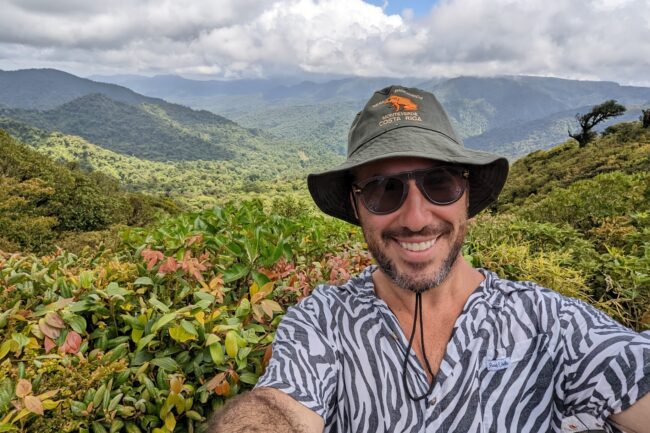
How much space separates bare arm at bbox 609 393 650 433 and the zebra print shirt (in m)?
0.03

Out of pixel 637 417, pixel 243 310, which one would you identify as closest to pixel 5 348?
pixel 243 310

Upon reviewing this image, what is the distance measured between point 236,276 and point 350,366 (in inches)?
36.3

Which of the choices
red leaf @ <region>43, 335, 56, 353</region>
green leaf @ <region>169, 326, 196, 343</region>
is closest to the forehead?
green leaf @ <region>169, 326, 196, 343</region>

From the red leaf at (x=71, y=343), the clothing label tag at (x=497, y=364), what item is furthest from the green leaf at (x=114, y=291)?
the clothing label tag at (x=497, y=364)

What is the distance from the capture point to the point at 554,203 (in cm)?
519

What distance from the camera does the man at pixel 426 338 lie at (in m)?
1.49

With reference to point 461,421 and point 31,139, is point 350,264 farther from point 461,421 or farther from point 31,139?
point 31,139

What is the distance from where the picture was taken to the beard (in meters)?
1.82

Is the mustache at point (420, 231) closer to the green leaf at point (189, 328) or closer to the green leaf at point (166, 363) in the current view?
the green leaf at point (189, 328)

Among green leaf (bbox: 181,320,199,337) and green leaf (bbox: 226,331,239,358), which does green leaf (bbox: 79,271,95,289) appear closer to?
green leaf (bbox: 181,320,199,337)

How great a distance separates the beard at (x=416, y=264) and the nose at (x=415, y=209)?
0.10ft

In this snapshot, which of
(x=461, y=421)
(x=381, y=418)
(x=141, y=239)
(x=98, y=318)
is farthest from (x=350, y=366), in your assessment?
(x=141, y=239)

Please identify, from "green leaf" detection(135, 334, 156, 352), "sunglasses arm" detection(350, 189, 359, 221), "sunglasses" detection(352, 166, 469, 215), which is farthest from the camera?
"sunglasses arm" detection(350, 189, 359, 221)

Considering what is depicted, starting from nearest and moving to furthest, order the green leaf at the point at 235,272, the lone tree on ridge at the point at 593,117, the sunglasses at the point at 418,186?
the sunglasses at the point at 418,186, the green leaf at the point at 235,272, the lone tree on ridge at the point at 593,117
